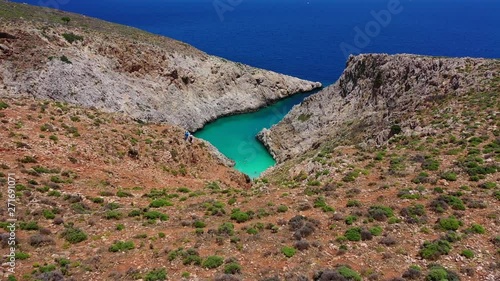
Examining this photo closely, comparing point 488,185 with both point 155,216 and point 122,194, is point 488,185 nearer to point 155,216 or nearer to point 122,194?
point 155,216

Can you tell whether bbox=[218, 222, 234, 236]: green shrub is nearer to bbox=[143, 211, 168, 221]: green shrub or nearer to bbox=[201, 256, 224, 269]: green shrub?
bbox=[201, 256, 224, 269]: green shrub

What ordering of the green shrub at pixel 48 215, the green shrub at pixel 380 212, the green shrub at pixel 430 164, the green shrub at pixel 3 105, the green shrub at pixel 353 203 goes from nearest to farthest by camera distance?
the green shrub at pixel 48 215 < the green shrub at pixel 380 212 < the green shrub at pixel 353 203 < the green shrub at pixel 430 164 < the green shrub at pixel 3 105

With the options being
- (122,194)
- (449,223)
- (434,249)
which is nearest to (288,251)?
(434,249)

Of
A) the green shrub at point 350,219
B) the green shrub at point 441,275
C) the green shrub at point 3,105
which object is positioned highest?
the green shrub at point 3,105

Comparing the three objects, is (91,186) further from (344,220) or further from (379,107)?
(379,107)

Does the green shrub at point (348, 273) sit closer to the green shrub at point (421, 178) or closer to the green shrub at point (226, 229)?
the green shrub at point (226, 229)

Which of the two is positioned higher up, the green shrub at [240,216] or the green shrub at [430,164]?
the green shrub at [430,164]

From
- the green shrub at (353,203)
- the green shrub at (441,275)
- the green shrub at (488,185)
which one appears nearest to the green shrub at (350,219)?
the green shrub at (353,203)
